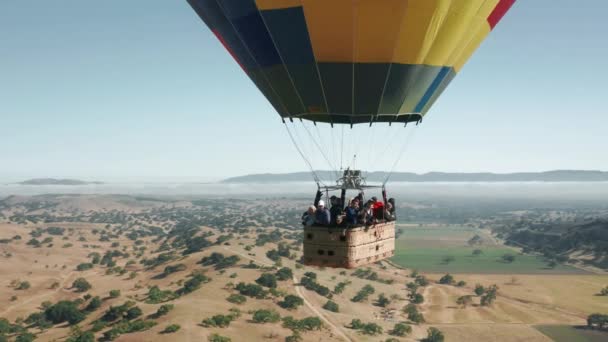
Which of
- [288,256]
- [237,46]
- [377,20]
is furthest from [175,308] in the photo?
[288,256]

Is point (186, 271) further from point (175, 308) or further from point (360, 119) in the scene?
point (360, 119)

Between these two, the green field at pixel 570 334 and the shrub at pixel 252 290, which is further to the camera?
the shrub at pixel 252 290

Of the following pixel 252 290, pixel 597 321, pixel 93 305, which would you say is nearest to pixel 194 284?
pixel 252 290

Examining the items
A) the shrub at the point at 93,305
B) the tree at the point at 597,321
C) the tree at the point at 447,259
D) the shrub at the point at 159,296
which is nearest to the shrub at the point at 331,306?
the shrub at the point at 159,296

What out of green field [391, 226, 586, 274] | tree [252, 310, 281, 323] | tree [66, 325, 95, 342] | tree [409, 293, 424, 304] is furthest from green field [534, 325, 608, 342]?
tree [66, 325, 95, 342]

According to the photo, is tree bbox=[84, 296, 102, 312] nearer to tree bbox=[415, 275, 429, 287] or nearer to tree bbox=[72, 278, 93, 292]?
tree bbox=[72, 278, 93, 292]

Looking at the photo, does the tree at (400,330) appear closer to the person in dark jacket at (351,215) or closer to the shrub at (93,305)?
the shrub at (93,305)

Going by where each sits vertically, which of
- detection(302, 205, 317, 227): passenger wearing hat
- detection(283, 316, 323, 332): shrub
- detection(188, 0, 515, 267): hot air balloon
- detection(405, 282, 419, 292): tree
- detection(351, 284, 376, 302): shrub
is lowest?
detection(405, 282, 419, 292): tree
